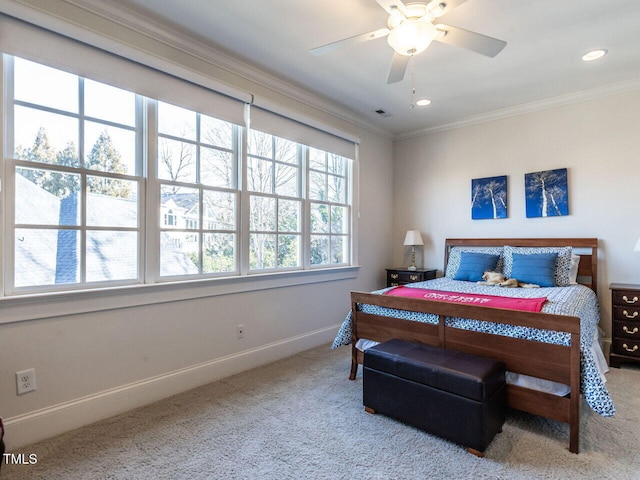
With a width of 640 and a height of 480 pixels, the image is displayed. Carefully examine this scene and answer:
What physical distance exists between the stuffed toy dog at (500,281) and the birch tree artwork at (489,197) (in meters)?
0.88

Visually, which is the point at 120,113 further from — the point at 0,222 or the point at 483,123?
the point at 483,123

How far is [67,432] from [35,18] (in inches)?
94.3

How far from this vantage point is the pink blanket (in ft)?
7.50

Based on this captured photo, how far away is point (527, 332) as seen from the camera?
2.02m

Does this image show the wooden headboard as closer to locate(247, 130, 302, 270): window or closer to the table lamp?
the table lamp

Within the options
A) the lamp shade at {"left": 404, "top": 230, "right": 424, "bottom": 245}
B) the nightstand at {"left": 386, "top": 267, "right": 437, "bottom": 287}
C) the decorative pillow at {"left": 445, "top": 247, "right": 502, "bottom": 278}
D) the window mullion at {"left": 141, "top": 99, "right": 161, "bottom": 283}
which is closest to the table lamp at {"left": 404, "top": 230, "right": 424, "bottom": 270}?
the lamp shade at {"left": 404, "top": 230, "right": 424, "bottom": 245}

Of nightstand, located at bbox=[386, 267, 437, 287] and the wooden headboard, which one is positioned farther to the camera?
nightstand, located at bbox=[386, 267, 437, 287]

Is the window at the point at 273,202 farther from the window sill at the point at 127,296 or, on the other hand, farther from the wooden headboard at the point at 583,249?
the wooden headboard at the point at 583,249

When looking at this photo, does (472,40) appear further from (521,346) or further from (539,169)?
(539,169)

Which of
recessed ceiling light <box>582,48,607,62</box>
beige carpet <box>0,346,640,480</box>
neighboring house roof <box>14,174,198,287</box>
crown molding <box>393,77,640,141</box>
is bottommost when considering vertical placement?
beige carpet <box>0,346,640,480</box>

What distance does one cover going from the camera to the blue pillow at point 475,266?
368cm

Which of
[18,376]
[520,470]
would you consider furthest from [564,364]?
[18,376]

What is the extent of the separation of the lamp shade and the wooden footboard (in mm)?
2048

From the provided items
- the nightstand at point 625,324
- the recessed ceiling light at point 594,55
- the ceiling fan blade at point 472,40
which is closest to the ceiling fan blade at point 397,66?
the ceiling fan blade at point 472,40
